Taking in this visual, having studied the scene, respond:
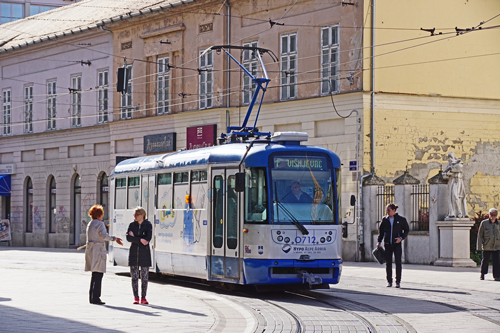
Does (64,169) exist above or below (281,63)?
below

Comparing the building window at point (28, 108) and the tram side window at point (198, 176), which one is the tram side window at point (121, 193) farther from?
the building window at point (28, 108)

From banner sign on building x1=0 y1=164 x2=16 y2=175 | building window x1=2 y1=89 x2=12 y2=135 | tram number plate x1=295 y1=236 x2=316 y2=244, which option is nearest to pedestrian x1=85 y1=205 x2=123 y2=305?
tram number plate x1=295 y1=236 x2=316 y2=244

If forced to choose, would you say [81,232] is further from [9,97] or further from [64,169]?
[9,97]

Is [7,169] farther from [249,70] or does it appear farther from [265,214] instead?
[265,214]

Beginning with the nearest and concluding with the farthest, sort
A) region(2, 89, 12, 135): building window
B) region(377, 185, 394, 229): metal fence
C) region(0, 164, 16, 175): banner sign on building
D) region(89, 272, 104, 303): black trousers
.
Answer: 1. region(89, 272, 104, 303): black trousers
2. region(377, 185, 394, 229): metal fence
3. region(0, 164, 16, 175): banner sign on building
4. region(2, 89, 12, 135): building window

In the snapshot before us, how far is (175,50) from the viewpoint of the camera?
126ft

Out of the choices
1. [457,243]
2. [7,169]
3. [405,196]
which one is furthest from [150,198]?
[7,169]

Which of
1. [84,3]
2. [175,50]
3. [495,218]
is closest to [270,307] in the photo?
[495,218]

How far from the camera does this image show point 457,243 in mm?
25422

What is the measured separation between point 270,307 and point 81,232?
97.5 ft

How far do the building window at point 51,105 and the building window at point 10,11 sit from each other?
30.0 m

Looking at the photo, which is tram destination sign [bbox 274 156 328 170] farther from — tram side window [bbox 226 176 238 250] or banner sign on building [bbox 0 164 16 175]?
banner sign on building [bbox 0 164 16 175]

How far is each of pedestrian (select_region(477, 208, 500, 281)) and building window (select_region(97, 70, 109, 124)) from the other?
2454 centimetres

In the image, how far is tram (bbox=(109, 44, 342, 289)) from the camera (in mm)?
16312
